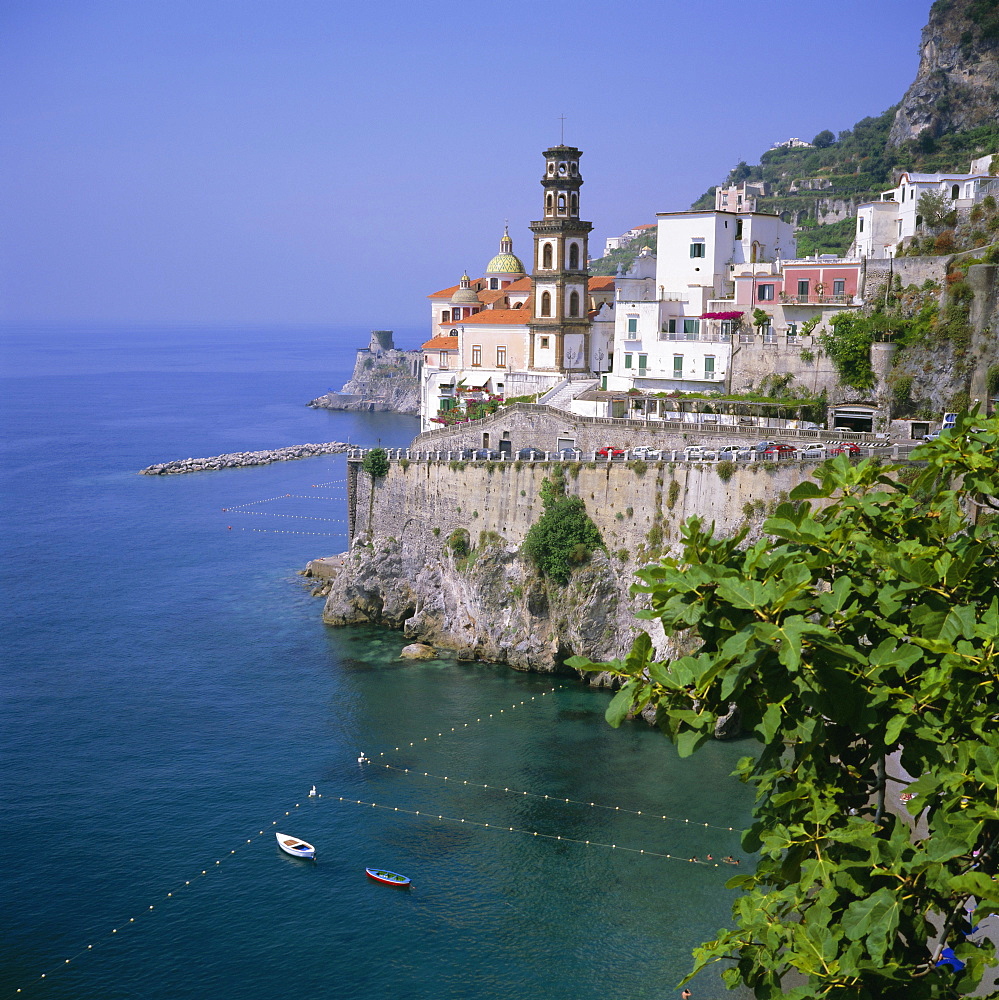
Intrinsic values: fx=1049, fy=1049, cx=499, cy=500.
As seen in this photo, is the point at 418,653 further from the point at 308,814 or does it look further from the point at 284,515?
the point at 284,515

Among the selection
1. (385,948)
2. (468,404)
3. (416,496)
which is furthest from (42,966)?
(468,404)

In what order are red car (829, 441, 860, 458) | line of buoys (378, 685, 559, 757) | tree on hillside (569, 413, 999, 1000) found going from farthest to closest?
1. red car (829, 441, 860, 458)
2. line of buoys (378, 685, 559, 757)
3. tree on hillside (569, 413, 999, 1000)

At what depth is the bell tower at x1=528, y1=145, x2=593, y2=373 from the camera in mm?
60812

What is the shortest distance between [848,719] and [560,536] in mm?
34725

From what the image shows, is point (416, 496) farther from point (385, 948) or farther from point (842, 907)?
point (842, 907)

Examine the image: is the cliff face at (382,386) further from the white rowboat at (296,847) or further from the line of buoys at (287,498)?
the white rowboat at (296,847)

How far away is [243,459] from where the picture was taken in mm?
101562

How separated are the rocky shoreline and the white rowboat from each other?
227 feet

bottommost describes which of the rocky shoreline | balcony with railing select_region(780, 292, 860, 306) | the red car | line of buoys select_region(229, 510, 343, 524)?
line of buoys select_region(229, 510, 343, 524)

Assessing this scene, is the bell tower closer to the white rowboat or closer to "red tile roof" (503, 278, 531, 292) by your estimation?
"red tile roof" (503, 278, 531, 292)

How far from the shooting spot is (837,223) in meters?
97.1

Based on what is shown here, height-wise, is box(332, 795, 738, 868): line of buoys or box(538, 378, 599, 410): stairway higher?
box(538, 378, 599, 410): stairway

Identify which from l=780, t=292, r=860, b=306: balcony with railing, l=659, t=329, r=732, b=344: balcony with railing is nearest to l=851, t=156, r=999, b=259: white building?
l=780, t=292, r=860, b=306: balcony with railing

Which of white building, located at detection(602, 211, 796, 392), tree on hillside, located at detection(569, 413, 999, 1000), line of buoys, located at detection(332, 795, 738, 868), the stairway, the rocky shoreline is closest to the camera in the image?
tree on hillside, located at detection(569, 413, 999, 1000)
